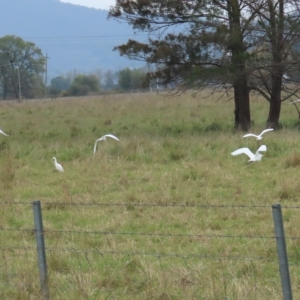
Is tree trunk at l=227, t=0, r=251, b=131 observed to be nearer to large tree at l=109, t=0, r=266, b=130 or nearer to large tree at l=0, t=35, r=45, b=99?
large tree at l=109, t=0, r=266, b=130

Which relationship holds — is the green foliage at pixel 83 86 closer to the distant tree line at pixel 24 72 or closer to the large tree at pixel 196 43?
the distant tree line at pixel 24 72

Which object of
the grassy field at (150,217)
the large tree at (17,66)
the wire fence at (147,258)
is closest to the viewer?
the wire fence at (147,258)

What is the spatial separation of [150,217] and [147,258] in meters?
1.74

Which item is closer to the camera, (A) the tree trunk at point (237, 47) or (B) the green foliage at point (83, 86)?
(A) the tree trunk at point (237, 47)

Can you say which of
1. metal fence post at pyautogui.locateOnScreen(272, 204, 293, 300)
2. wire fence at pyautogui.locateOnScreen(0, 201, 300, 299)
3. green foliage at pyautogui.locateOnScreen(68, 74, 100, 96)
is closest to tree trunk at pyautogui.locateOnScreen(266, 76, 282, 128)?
wire fence at pyautogui.locateOnScreen(0, 201, 300, 299)

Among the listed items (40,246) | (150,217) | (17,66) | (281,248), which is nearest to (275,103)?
(150,217)

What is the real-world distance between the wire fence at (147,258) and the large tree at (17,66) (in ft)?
179

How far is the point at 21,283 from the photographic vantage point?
16.6ft

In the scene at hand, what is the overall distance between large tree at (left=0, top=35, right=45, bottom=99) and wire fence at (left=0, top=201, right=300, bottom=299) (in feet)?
179

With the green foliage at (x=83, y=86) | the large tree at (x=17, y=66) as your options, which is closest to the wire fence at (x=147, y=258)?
the large tree at (x=17, y=66)

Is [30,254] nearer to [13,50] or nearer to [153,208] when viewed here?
[153,208]

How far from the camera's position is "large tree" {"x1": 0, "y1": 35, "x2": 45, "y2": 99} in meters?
60.9

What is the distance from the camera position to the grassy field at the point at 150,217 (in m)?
5.15

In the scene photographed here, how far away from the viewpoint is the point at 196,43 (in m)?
16.5
